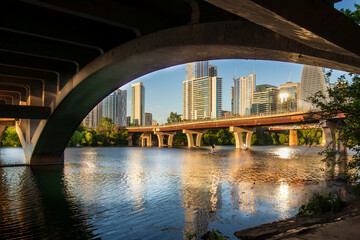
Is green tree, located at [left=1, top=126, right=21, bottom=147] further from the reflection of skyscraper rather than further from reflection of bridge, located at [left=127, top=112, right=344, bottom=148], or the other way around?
the reflection of skyscraper

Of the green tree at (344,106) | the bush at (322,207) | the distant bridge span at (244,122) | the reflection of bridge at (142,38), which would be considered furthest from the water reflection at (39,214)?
the distant bridge span at (244,122)

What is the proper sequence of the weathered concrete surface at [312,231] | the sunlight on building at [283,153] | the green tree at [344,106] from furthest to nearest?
the sunlight on building at [283,153], the green tree at [344,106], the weathered concrete surface at [312,231]

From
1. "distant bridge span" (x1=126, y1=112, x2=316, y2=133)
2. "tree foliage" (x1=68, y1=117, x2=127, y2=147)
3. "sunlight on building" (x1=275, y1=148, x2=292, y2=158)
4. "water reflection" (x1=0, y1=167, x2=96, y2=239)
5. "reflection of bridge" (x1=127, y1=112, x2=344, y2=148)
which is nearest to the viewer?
"water reflection" (x1=0, y1=167, x2=96, y2=239)

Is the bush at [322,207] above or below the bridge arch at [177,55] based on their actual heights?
below

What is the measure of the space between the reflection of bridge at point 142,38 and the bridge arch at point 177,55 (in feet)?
0.08

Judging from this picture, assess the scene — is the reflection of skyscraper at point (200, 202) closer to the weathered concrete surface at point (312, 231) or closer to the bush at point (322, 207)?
the weathered concrete surface at point (312, 231)

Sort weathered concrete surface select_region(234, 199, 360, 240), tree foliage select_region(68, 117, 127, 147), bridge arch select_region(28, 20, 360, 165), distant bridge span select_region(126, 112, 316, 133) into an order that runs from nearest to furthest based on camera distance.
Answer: weathered concrete surface select_region(234, 199, 360, 240) → bridge arch select_region(28, 20, 360, 165) → distant bridge span select_region(126, 112, 316, 133) → tree foliage select_region(68, 117, 127, 147)

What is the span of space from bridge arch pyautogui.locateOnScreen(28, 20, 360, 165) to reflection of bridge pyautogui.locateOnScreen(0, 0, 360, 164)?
25 millimetres

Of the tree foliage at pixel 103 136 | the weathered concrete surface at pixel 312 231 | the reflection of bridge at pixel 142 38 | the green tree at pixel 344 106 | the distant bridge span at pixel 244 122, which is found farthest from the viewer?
the tree foliage at pixel 103 136

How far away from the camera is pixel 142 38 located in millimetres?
11461

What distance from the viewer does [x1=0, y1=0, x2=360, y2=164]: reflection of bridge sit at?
207 inches

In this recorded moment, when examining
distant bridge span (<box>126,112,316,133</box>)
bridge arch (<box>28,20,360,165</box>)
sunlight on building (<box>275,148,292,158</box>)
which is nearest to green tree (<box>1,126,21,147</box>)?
distant bridge span (<box>126,112,316,133</box>)

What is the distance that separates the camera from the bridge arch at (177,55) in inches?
288

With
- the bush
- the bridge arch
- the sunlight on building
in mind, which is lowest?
the sunlight on building
